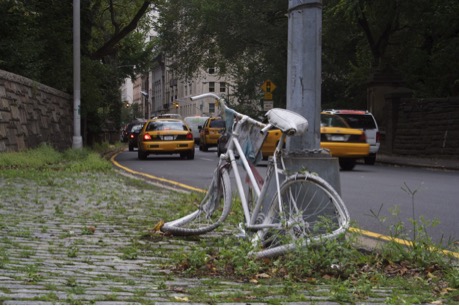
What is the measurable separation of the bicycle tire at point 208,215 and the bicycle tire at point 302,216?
1097 millimetres

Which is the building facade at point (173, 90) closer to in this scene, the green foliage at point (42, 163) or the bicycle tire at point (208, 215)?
the green foliage at point (42, 163)

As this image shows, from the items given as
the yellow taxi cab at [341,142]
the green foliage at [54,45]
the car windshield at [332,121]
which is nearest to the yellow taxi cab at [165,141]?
the green foliage at [54,45]

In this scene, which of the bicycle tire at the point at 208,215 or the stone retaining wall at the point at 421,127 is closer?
the bicycle tire at the point at 208,215

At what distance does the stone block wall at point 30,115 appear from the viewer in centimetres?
2055

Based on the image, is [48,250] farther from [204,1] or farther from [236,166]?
[204,1]

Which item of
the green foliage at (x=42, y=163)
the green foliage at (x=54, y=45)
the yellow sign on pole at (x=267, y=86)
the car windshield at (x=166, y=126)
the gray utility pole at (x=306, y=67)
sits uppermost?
the green foliage at (x=54, y=45)

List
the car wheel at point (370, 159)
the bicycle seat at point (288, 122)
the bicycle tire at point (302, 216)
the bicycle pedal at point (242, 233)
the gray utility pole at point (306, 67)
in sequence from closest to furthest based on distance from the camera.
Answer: the bicycle tire at point (302, 216), the bicycle seat at point (288, 122), the bicycle pedal at point (242, 233), the gray utility pole at point (306, 67), the car wheel at point (370, 159)

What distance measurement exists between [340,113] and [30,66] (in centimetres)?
1033

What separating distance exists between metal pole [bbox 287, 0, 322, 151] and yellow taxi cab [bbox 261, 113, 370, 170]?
1414cm

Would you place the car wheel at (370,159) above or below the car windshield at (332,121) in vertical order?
below

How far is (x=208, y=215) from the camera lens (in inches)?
288

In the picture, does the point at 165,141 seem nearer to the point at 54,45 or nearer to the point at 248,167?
the point at 54,45

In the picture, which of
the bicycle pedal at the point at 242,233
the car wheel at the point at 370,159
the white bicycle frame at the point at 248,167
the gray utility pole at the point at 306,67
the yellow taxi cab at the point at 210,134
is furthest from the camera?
the yellow taxi cab at the point at 210,134

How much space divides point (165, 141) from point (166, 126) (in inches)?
37.2
